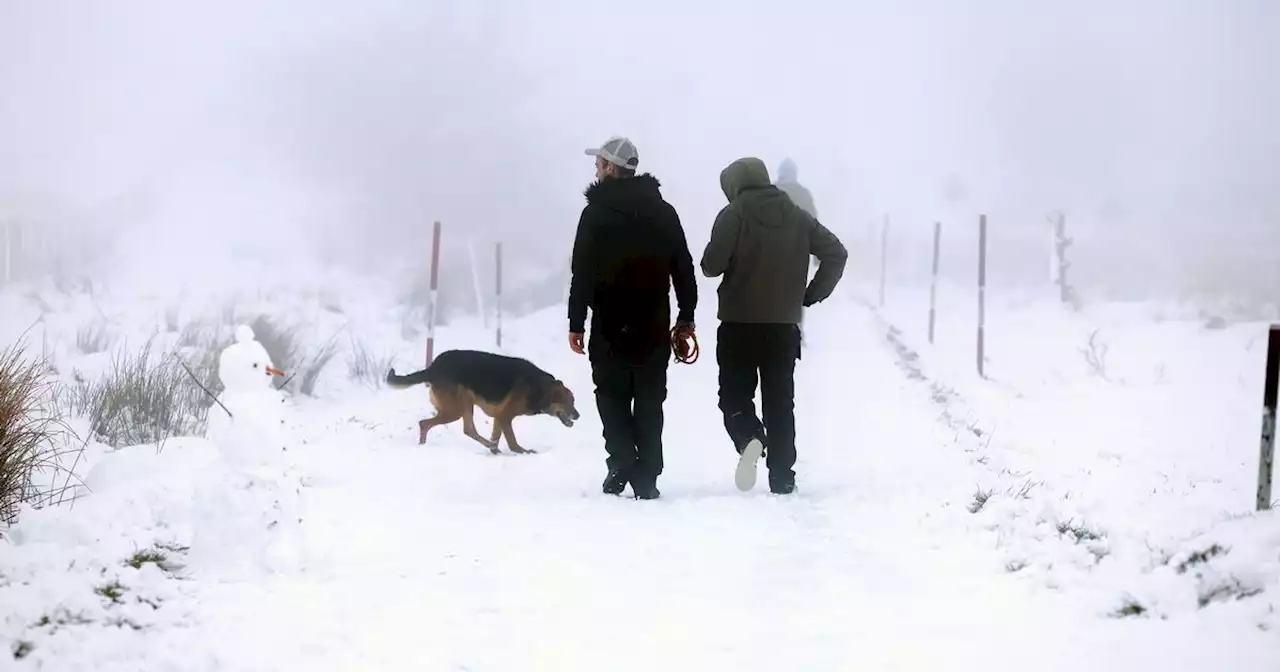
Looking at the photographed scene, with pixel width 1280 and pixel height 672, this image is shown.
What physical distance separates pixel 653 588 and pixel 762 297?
2.28 metres

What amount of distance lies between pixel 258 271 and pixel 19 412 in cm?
1909

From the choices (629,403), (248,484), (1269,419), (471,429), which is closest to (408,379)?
(471,429)

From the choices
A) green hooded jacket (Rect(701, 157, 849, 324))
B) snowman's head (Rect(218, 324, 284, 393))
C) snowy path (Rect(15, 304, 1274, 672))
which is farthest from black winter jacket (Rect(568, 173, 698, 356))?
snowman's head (Rect(218, 324, 284, 393))

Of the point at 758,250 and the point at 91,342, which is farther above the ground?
the point at 758,250

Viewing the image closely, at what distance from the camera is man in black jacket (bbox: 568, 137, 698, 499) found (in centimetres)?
552

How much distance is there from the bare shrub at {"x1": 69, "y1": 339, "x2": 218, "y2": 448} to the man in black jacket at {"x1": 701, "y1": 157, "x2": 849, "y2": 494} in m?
3.55

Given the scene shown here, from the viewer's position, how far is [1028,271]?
32844 mm

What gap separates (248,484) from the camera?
13.7ft

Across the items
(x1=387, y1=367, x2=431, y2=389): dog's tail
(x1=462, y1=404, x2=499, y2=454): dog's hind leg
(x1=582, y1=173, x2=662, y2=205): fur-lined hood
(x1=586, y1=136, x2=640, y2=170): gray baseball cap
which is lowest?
(x1=462, y1=404, x2=499, y2=454): dog's hind leg

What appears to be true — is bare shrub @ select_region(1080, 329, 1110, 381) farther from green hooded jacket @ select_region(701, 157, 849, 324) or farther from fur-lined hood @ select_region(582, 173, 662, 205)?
fur-lined hood @ select_region(582, 173, 662, 205)

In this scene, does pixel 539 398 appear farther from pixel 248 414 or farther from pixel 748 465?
pixel 248 414

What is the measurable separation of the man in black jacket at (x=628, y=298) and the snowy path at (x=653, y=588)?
0.36 metres

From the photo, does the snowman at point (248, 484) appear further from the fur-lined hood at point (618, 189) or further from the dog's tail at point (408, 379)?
the dog's tail at point (408, 379)

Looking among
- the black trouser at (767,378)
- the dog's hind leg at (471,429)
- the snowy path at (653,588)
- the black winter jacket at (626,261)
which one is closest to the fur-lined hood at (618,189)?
the black winter jacket at (626,261)
